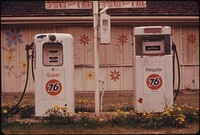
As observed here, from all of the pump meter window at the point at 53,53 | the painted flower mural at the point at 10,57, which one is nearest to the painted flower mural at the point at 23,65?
the painted flower mural at the point at 10,57

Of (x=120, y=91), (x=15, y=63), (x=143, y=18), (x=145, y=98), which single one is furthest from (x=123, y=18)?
(x=145, y=98)

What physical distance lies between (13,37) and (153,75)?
7.69m

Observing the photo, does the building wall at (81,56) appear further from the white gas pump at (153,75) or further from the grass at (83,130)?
the grass at (83,130)

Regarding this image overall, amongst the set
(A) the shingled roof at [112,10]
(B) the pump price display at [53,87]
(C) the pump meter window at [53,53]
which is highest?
(A) the shingled roof at [112,10]

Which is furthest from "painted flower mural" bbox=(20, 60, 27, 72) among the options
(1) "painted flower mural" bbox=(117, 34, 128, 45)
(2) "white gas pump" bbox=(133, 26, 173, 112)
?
(2) "white gas pump" bbox=(133, 26, 173, 112)

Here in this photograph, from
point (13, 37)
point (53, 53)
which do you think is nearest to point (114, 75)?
point (13, 37)

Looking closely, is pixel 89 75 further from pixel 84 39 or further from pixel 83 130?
pixel 83 130

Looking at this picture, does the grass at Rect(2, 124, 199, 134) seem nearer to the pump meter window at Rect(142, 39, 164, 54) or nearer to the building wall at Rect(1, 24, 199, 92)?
the pump meter window at Rect(142, 39, 164, 54)

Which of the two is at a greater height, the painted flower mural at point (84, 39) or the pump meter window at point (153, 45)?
the painted flower mural at point (84, 39)

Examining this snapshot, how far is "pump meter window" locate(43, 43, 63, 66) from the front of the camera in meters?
8.34

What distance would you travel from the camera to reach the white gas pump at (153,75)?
838cm

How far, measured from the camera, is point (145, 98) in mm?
8367

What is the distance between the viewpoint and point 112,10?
14727 mm

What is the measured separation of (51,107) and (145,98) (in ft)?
6.51
